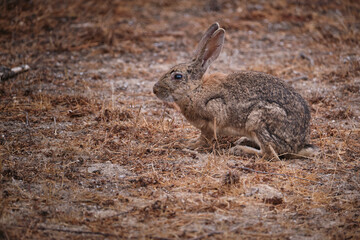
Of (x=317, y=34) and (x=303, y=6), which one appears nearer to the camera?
(x=317, y=34)

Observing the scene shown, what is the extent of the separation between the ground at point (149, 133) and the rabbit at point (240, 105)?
237 mm

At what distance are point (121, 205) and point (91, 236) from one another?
1.81 ft

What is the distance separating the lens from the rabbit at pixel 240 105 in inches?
195

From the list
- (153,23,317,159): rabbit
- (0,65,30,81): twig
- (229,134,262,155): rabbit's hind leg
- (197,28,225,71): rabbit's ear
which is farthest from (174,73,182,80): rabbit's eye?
(0,65,30,81): twig

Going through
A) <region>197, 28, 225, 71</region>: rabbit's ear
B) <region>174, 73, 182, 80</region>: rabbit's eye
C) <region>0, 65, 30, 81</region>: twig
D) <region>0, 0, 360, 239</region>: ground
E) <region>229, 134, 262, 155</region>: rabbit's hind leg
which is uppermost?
<region>197, 28, 225, 71</region>: rabbit's ear

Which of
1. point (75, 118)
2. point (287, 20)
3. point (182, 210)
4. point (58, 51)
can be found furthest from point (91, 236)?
point (287, 20)

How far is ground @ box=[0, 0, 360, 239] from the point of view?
368 cm

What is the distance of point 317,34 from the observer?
9750 millimetres

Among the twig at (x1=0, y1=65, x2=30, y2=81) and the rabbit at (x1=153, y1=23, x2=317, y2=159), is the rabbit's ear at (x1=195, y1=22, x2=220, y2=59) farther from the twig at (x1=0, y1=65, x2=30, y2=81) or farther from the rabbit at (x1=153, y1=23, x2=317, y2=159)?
the twig at (x1=0, y1=65, x2=30, y2=81)

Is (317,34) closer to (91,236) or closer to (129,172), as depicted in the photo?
(129,172)

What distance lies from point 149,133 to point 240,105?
4.28 ft

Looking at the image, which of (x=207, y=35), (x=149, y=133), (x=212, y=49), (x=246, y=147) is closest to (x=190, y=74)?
(x=212, y=49)

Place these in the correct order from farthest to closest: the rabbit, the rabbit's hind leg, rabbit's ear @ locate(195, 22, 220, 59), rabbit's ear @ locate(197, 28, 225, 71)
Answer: rabbit's ear @ locate(195, 22, 220, 59) → rabbit's ear @ locate(197, 28, 225, 71) → the rabbit's hind leg → the rabbit

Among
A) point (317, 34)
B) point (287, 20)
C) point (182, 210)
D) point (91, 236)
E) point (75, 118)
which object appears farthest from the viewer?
point (287, 20)
